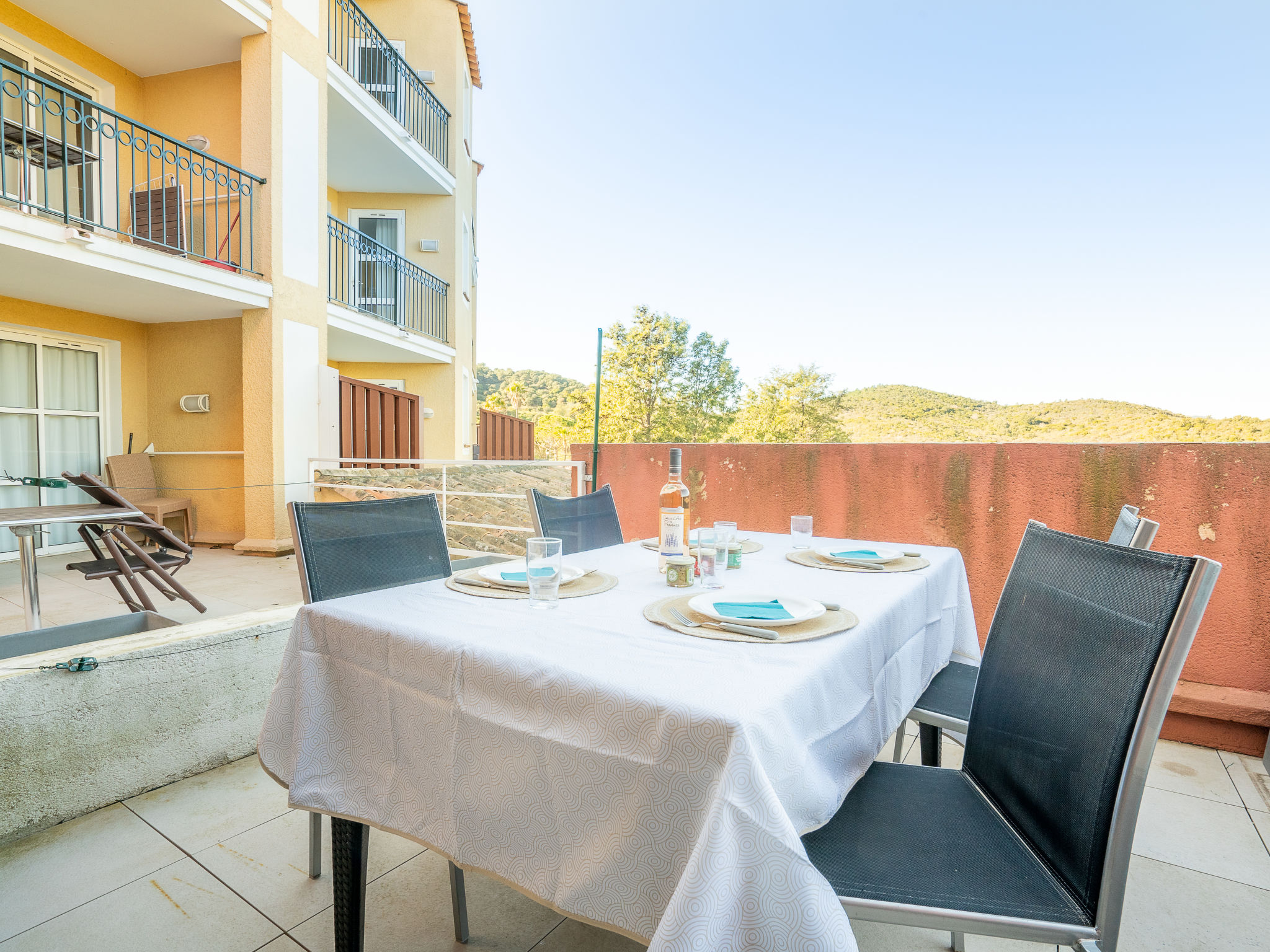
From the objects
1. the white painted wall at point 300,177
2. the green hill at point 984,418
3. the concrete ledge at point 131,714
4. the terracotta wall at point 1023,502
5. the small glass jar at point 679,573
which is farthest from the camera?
the green hill at point 984,418

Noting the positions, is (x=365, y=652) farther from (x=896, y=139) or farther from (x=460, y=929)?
(x=896, y=139)

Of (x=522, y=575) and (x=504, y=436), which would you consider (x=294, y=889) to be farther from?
(x=504, y=436)

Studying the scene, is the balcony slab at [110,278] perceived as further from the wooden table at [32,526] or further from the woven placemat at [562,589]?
the woven placemat at [562,589]

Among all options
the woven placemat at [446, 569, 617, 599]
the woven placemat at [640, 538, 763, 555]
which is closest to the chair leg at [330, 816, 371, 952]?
the woven placemat at [446, 569, 617, 599]

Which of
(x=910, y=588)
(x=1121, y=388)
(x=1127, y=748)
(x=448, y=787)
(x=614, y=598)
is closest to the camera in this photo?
(x=1127, y=748)

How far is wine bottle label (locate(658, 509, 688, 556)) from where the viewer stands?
1389 millimetres

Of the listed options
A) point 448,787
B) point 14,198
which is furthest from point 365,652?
point 14,198

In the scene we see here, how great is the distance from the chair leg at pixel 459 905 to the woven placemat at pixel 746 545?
36.2 inches

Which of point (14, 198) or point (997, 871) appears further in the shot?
point (14, 198)

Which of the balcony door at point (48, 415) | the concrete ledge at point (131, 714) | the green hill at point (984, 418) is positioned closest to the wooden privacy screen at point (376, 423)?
the balcony door at point (48, 415)

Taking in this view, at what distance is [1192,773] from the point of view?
1982 millimetres

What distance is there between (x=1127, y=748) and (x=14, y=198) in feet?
17.4

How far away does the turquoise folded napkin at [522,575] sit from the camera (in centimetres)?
111

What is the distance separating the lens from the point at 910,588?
1303mm
